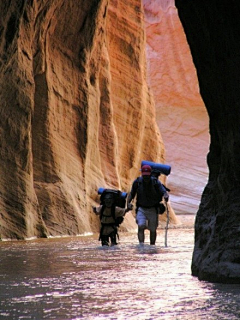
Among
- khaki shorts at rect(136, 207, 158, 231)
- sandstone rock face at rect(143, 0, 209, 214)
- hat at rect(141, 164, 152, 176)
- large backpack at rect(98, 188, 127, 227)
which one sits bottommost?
khaki shorts at rect(136, 207, 158, 231)

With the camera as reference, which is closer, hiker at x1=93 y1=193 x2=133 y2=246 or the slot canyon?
the slot canyon

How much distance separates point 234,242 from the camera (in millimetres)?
→ 8086

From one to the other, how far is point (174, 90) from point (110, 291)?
7710cm

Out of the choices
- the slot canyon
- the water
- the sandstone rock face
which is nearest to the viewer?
the water

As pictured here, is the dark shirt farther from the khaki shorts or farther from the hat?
the hat

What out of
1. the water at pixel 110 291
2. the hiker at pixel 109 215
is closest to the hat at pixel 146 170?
the hiker at pixel 109 215

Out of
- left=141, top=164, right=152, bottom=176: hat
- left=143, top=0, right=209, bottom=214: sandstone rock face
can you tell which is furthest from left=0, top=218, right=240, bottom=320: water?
left=143, top=0, right=209, bottom=214: sandstone rock face

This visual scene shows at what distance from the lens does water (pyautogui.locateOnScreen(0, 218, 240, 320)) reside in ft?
19.2

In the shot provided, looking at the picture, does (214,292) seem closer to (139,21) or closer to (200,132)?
(139,21)

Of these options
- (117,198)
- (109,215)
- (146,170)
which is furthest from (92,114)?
(146,170)

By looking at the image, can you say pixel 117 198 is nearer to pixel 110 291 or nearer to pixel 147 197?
pixel 147 197

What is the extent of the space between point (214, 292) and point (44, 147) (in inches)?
684

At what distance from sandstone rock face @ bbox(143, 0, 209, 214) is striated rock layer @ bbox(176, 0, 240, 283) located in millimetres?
70168

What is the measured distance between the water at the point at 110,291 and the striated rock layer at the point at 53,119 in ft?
29.9
